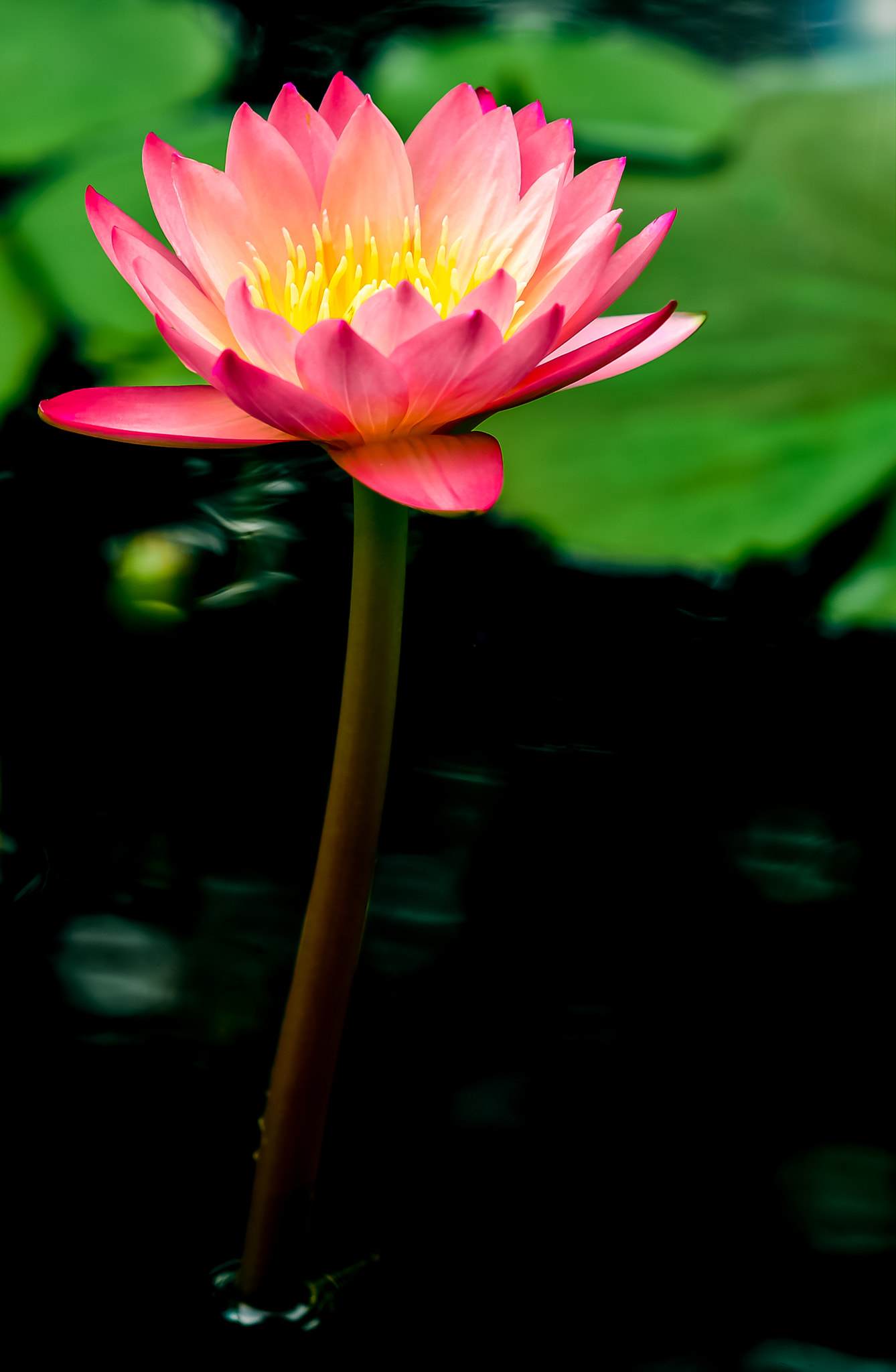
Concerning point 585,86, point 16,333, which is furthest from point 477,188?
point 585,86

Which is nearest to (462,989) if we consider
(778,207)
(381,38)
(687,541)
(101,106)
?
(687,541)

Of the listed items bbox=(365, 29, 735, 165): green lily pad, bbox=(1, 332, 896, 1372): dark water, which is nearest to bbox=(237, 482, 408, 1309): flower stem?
bbox=(1, 332, 896, 1372): dark water

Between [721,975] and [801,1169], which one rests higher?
[721,975]

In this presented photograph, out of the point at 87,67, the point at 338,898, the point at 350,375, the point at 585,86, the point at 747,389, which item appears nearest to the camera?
the point at 350,375

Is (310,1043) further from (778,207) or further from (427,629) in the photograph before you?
(778,207)

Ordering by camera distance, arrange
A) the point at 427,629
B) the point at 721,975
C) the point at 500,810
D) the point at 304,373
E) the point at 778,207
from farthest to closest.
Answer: the point at 778,207, the point at 427,629, the point at 500,810, the point at 721,975, the point at 304,373

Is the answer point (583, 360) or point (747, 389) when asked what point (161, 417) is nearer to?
point (583, 360)
